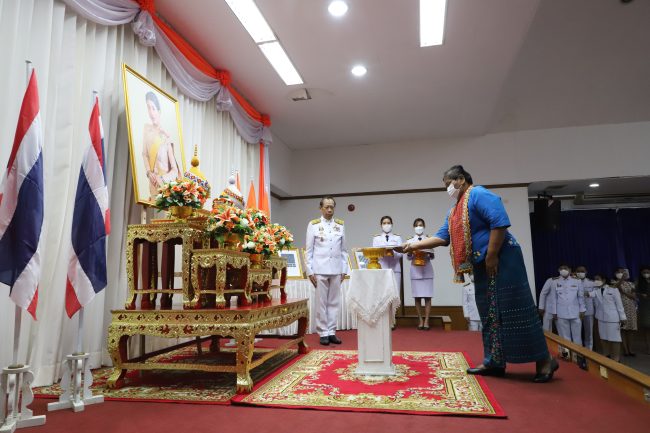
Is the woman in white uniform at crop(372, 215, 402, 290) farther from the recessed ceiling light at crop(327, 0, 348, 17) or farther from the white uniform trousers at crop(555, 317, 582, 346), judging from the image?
the white uniform trousers at crop(555, 317, 582, 346)

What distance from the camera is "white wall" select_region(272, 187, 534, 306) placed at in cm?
838

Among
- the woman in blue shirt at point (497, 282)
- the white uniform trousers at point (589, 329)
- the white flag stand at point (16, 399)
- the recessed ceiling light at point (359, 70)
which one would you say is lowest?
the white uniform trousers at point (589, 329)

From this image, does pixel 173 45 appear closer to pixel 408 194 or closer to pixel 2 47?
pixel 2 47

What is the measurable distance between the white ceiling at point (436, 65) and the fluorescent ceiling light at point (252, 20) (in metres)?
0.08

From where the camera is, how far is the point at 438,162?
877cm

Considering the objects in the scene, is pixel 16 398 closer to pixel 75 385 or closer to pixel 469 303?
pixel 75 385

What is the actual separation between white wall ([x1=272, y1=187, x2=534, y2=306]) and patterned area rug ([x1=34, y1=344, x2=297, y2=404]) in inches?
224

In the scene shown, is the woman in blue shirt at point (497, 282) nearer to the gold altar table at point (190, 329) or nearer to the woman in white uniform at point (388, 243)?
the gold altar table at point (190, 329)

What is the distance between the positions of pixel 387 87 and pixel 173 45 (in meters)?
3.15

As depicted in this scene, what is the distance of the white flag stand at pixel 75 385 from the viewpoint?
86.5 inches

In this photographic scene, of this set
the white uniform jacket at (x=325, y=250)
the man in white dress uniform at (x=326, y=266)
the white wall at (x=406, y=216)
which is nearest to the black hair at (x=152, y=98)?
the man in white dress uniform at (x=326, y=266)

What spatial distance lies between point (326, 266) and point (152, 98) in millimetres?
2461

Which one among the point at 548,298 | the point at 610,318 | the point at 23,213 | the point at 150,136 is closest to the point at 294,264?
the point at 150,136

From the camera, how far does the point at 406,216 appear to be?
29.0 ft
